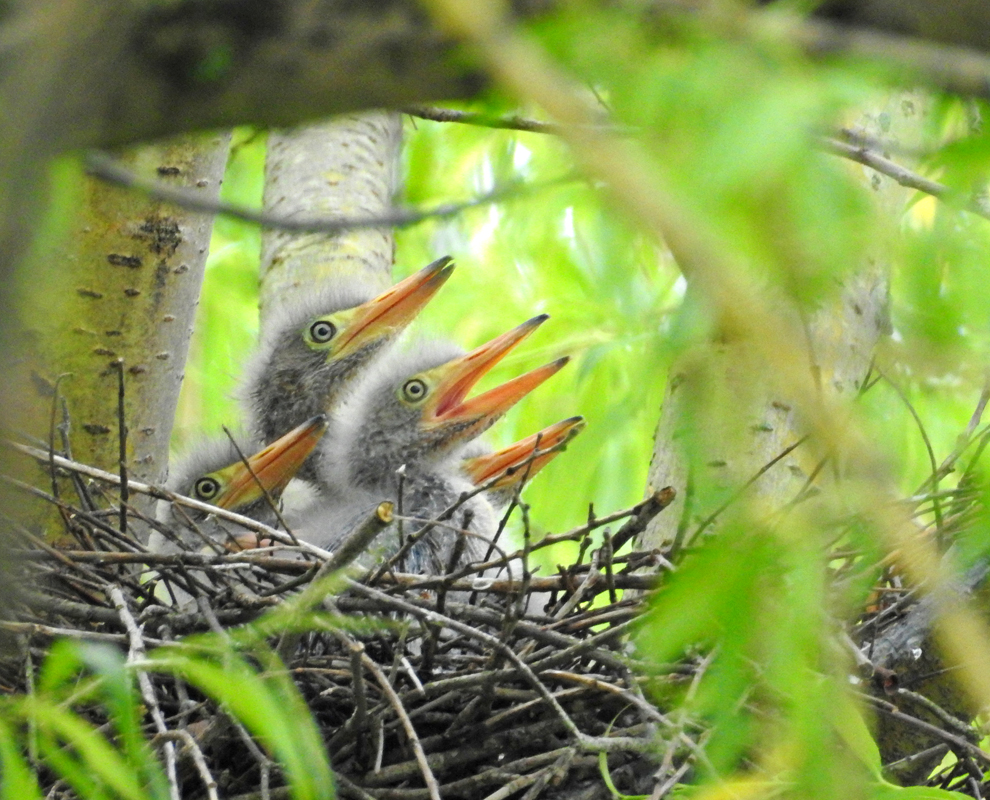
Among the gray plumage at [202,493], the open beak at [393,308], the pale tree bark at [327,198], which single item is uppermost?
the pale tree bark at [327,198]

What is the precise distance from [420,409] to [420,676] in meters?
1.31

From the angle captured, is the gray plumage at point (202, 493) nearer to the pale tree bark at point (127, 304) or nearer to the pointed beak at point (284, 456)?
the pointed beak at point (284, 456)

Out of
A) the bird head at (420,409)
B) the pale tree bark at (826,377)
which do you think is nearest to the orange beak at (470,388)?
the bird head at (420,409)

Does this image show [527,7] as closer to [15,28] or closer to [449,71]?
[449,71]

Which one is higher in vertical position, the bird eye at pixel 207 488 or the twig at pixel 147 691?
the twig at pixel 147 691

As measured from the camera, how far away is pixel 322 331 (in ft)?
11.0

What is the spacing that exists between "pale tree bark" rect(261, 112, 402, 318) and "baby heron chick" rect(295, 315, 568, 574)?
1.02 feet

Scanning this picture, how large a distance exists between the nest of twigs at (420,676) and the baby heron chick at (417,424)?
3.12ft

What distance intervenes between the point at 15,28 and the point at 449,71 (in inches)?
15.3

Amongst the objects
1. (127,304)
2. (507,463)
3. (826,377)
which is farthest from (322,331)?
(826,377)

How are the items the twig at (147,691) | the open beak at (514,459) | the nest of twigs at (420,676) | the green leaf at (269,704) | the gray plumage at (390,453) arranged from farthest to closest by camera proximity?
the gray plumage at (390,453) → the open beak at (514,459) → the nest of twigs at (420,676) → the twig at (147,691) → the green leaf at (269,704)

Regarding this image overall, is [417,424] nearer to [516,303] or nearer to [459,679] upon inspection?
[516,303]

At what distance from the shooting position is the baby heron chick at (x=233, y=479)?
287 centimetres

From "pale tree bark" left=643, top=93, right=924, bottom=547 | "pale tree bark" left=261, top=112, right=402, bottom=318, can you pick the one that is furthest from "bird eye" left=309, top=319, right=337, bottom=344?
"pale tree bark" left=643, top=93, right=924, bottom=547
